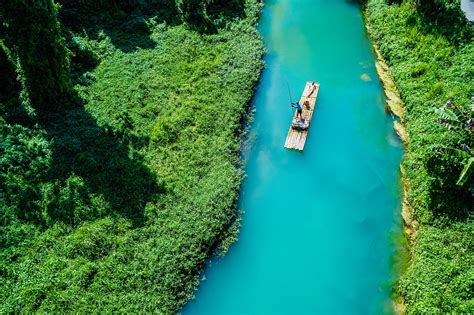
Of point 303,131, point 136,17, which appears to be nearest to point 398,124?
point 303,131

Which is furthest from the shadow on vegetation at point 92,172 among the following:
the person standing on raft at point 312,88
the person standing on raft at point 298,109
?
the person standing on raft at point 312,88

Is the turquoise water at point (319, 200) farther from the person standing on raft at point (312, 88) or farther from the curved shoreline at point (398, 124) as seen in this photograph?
the person standing on raft at point (312, 88)

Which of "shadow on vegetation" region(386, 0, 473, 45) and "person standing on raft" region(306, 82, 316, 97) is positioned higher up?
"shadow on vegetation" region(386, 0, 473, 45)

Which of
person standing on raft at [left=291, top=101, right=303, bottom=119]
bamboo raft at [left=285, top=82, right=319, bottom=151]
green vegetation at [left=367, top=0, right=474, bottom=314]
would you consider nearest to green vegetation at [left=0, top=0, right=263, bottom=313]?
bamboo raft at [left=285, top=82, right=319, bottom=151]

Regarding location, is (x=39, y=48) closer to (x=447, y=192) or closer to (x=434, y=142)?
(x=434, y=142)

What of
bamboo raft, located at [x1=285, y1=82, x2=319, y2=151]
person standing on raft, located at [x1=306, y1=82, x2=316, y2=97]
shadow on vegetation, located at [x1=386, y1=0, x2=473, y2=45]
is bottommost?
bamboo raft, located at [x1=285, y1=82, x2=319, y2=151]

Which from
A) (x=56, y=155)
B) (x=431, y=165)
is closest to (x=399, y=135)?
(x=431, y=165)

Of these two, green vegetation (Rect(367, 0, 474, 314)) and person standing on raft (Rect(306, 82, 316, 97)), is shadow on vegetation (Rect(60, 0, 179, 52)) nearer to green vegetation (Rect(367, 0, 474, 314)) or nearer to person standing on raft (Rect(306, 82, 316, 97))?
person standing on raft (Rect(306, 82, 316, 97))
